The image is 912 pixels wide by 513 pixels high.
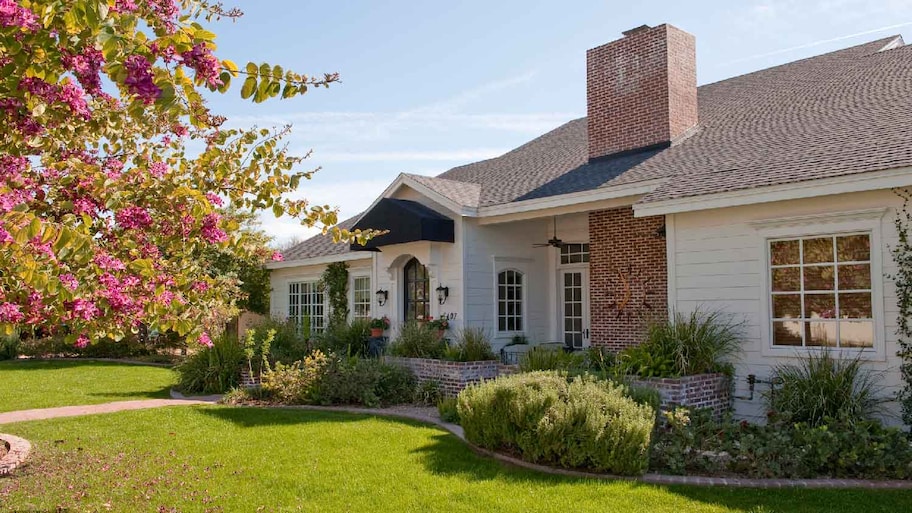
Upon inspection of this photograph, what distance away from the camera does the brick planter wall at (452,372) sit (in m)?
12.4

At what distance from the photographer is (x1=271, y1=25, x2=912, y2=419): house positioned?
971 centimetres

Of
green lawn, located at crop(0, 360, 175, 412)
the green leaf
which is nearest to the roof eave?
the green leaf

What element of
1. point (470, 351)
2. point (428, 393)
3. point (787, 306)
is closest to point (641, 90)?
point (787, 306)

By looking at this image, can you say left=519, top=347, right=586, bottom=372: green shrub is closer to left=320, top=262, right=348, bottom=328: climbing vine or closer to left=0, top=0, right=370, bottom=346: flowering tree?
left=0, top=0, right=370, bottom=346: flowering tree

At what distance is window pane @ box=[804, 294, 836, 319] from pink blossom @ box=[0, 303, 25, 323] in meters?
9.26

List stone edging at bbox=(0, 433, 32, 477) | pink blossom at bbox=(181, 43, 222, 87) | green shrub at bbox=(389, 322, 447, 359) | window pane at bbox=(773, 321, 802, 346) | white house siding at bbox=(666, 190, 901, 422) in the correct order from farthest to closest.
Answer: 1. green shrub at bbox=(389, 322, 447, 359)
2. window pane at bbox=(773, 321, 802, 346)
3. white house siding at bbox=(666, 190, 901, 422)
4. stone edging at bbox=(0, 433, 32, 477)
5. pink blossom at bbox=(181, 43, 222, 87)

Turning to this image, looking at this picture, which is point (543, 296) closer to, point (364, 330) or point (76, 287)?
point (364, 330)

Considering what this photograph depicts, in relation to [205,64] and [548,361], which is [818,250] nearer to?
[548,361]

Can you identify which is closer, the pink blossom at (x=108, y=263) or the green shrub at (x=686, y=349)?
the pink blossom at (x=108, y=263)

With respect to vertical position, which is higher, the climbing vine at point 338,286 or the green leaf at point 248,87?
the green leaf at point 248,87

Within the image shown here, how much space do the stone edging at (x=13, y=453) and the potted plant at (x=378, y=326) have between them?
7.81 m

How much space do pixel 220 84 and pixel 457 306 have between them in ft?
37.6

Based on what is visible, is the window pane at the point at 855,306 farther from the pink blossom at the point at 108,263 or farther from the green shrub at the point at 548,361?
the pink blossom at the point at 108,263

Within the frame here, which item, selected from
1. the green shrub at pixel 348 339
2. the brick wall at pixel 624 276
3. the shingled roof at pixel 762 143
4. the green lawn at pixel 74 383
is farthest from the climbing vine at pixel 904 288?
the green lawn at pixel 74 383
